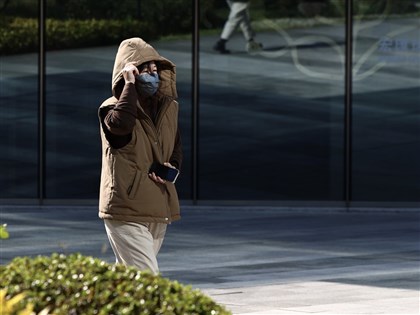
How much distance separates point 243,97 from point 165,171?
39.0 feet

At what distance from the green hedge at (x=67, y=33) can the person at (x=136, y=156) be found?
11955mm

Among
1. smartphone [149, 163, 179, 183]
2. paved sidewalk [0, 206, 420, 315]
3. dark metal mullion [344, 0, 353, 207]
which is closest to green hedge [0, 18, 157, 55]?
paved sidewalk [0, 206, 420, 315]

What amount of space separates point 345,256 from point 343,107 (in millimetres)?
5883

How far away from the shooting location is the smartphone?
755 cm

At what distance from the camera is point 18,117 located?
19.5m

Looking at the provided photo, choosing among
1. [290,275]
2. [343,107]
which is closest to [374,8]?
[343,107]

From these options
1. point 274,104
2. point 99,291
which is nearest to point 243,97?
point 274,104

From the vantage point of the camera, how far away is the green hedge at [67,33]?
19.4m

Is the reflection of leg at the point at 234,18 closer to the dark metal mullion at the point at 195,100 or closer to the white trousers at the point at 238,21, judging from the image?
the white trousers at the point at 238,21

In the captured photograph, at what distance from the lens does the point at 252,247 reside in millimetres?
14664

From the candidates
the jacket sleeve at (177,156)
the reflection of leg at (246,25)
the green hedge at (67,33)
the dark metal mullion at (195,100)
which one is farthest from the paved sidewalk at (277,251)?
the reflection of leg at (246,25)

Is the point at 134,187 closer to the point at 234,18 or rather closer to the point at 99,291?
the point at 99,291

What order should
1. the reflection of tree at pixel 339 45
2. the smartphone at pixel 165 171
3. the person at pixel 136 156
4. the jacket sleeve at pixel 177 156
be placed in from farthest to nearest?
the reflection of tree at pixel 339 45, the jacket sleeve at pixel 177 156, the smartphone at pixel 165 171, the person at pixel 136 156

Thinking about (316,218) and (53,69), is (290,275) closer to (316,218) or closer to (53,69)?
(316,218)
